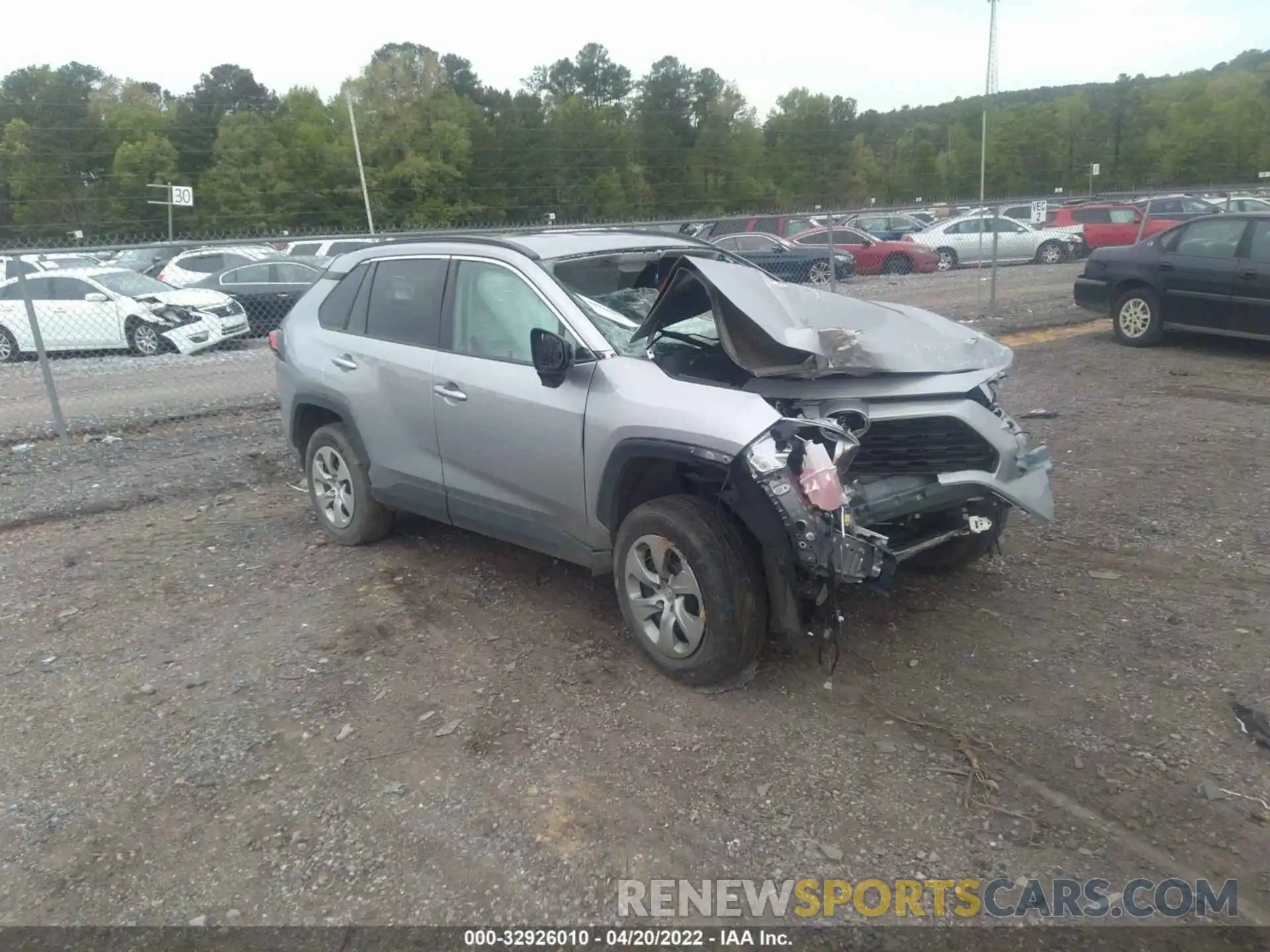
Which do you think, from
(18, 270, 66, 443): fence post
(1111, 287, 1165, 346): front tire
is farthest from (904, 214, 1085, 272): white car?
(18, 270, 66, 443): fence post

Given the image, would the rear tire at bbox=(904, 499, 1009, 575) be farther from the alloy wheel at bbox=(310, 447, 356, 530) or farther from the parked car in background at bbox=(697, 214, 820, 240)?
the parked car in background at bbox=(697, 214, 820, 240)

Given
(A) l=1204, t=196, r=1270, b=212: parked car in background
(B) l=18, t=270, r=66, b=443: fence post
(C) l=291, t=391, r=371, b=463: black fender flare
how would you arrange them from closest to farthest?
(C) l=291, t=391, r=371, b=463: black fender flare → (B) l=18, t=270, r=66, b=443: fence post → (A) l=1204, t=196, r=1270, b=212: parked car in background

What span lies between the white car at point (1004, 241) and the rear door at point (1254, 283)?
568 inches

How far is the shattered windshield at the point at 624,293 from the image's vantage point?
458 cm

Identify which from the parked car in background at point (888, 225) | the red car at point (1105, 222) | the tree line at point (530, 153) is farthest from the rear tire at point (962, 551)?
the tree line at point (530, 153)

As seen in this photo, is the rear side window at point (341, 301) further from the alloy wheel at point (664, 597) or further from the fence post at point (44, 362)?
the fence post at point (44, 362)

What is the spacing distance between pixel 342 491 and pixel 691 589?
2.73 m

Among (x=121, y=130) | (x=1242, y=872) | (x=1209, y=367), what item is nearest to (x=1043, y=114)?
(x=121, y=130)

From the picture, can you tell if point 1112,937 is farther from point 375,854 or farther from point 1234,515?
point 1234,515

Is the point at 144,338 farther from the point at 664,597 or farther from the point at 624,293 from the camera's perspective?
the point at 664,597

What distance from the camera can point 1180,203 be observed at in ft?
80.0

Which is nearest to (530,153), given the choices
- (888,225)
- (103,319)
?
(888,225)

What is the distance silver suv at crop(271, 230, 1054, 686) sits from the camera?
12.8ft

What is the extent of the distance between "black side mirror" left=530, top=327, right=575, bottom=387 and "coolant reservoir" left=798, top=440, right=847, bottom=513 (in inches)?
44.3
